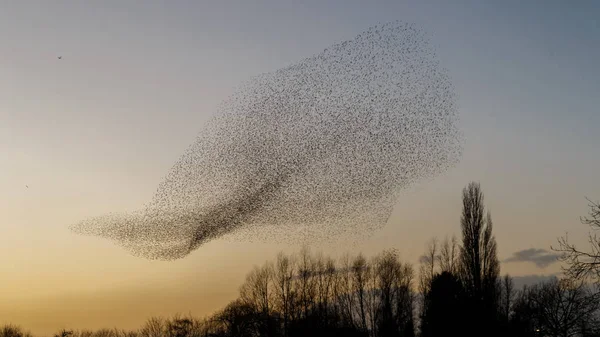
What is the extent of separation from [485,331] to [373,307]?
26.2m

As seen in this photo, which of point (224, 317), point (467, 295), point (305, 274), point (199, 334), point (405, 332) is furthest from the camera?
point (199, 334)

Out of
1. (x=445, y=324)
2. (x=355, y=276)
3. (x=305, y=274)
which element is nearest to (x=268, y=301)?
(x=305, y=274)

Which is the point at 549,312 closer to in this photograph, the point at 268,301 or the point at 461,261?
the point at 461,261

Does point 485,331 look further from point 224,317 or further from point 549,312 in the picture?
point 224,317

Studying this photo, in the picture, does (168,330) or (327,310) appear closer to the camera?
(327,310)

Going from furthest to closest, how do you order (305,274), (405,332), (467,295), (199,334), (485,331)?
1. (199,334)
2. (305,274)
3. (405,332)
4. (467,295)
5. (485,331)

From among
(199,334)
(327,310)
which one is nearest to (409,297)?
(327,310)

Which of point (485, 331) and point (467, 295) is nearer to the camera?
point (485, 331)

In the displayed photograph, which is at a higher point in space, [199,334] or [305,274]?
[305,274]

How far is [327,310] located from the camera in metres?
89.8

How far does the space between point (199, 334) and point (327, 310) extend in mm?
41500

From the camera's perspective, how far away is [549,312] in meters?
67.9

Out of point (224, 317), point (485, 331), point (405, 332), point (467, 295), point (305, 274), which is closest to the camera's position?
point (485, 331)

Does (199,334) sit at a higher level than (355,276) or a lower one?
lower
